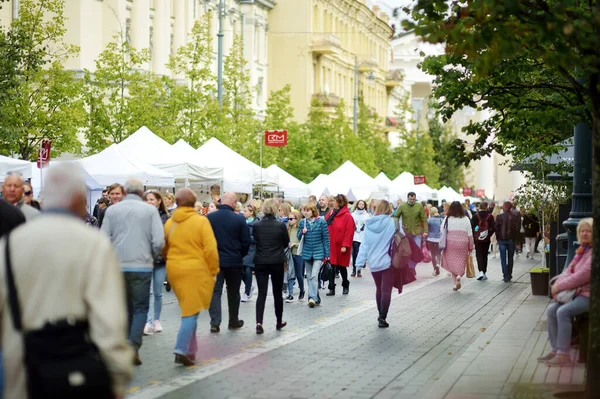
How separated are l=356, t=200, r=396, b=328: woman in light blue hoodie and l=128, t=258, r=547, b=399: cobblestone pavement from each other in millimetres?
386

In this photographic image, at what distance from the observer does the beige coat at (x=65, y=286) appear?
4.82m

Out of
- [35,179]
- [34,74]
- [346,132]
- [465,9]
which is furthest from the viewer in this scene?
[346,132]

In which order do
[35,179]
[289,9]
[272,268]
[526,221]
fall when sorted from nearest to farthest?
[272,268]
[35,179]
[526,221]
[289,9]

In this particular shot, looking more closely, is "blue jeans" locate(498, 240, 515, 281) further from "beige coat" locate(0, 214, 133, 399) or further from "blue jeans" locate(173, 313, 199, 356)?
"beige coat" locate(0, 214, 133, 399)

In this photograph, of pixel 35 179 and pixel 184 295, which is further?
pixel 35 179

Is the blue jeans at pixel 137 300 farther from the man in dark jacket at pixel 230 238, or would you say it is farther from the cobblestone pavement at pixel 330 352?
the man in dark jacket at pixel 230 238

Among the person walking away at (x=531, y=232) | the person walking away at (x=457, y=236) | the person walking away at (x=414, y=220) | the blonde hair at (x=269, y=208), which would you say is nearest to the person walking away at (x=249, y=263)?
the blonde hair at (x=269, y=208)

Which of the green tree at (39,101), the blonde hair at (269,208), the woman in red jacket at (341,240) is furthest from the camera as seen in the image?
the green tree at (39,101)

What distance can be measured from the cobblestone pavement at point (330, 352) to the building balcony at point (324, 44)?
56466 mm

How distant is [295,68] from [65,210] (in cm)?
6941

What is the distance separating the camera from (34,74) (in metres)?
29.9

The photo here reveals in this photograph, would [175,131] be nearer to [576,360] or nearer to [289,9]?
[576,360]

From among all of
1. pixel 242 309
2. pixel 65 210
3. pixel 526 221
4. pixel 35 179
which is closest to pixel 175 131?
pixel 526 221

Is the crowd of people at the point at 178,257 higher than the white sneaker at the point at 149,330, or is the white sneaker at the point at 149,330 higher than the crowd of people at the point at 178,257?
the crowd of people at the point at 178,257
